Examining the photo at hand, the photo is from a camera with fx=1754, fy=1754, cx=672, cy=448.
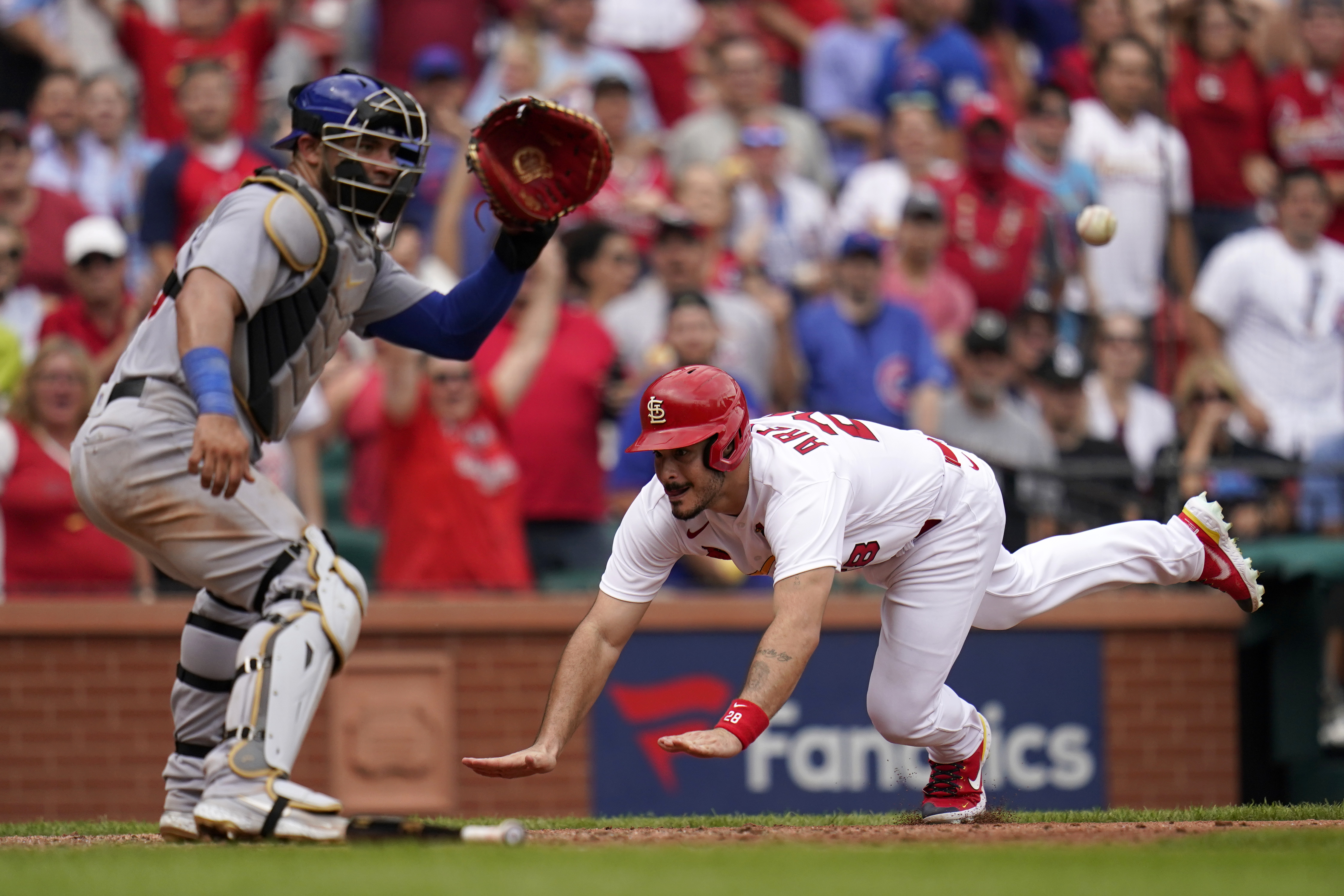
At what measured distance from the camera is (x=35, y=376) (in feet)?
29.2

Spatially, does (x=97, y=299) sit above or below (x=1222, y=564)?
above

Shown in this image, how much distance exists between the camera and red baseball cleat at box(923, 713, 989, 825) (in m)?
6.35

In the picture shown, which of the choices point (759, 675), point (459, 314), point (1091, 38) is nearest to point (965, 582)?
point (759, 675)

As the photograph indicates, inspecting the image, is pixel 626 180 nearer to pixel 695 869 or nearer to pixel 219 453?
pixel 219 453

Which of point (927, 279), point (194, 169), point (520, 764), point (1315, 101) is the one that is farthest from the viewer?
point (1315, 101)

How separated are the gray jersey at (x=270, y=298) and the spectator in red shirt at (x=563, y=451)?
138 inches

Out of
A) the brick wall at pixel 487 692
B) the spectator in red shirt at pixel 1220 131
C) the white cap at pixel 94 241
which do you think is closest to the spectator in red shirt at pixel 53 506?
the brick wall at pixel 487 692

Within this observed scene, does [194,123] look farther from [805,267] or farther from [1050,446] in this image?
[1050,446]

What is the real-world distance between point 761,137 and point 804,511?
6.50 metres

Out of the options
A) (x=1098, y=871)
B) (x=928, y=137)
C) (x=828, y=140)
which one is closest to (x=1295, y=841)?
(x=1098, y=871)

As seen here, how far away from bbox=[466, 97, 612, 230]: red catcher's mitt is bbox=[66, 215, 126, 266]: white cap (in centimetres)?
421

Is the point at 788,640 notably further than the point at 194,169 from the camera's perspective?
No

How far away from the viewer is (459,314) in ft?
20.5

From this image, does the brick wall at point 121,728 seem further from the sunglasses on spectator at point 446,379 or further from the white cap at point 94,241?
the white cap at point 94,241
